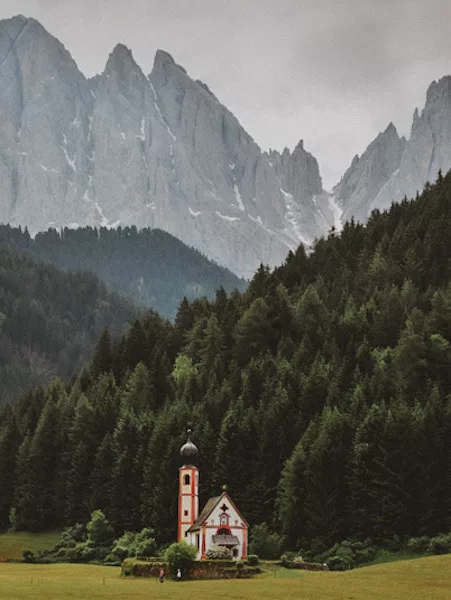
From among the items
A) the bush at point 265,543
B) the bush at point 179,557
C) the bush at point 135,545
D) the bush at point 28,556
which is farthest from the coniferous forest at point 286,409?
the bush at point 179,557

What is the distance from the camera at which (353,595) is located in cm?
7000

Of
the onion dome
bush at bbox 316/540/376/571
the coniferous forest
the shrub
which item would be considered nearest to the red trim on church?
the onion dome

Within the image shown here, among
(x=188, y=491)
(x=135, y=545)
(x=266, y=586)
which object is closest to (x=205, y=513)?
(x=188, y=491)

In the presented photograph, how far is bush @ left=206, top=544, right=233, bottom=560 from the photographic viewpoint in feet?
332

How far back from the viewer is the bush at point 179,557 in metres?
91.4

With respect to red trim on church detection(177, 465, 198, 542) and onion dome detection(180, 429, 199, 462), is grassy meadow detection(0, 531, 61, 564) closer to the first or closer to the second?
red trim on church detection(177, 465, 198, 542)

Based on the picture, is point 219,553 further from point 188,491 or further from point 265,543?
point 188,491

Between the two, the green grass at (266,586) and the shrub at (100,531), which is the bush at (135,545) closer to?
the shrub at (100,531)

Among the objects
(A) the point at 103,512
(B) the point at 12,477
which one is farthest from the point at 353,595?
(B) the point at 12,477

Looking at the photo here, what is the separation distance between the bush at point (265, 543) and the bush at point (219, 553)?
4.52m

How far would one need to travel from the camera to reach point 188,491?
118 metres

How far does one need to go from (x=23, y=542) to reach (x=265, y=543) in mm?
33917

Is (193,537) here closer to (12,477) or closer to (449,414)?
(449,414)

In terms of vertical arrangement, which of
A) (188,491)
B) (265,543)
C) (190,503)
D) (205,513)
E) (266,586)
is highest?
(188,491)
